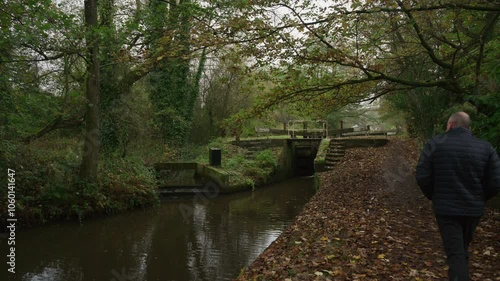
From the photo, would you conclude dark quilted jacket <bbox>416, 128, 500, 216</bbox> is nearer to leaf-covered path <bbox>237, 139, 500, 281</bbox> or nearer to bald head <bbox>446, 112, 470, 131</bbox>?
bald head <bbox>446, 112, 470, 131</bbox>

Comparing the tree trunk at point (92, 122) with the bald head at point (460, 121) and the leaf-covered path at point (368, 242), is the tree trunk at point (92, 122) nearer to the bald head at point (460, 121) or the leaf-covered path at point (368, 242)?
the leaf-covered path at point (368, 242)

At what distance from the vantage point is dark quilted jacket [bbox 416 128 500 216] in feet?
12.0

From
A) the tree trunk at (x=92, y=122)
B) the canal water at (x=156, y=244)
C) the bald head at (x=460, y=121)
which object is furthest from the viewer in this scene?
the tree trunk at (x=92, y=122)

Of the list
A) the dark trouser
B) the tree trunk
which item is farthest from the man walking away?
the tree trunk

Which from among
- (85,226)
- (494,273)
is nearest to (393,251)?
(494,273)

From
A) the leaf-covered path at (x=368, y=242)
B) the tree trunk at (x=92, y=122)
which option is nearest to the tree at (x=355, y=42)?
the leaf-covered path at (x=368, y=242)

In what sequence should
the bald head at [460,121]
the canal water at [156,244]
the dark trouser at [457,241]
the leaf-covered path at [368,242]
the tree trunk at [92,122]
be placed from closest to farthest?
the dark trouser at [457,241] → the bald head at [460,121] → the leaf-covered path at [368,242] → the canal water at [156,244] → the tree trunk at [92,122]

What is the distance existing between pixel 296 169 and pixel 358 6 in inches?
652

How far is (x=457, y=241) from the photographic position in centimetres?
367

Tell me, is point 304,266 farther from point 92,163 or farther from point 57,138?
point 57,138

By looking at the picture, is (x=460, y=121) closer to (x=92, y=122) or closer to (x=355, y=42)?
(x=355, y=42)

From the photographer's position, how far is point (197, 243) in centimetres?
873

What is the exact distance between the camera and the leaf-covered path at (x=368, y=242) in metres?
4.71

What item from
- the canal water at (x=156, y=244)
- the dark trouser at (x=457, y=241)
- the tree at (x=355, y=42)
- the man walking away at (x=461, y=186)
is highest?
the tree at (x=355, y=42)
